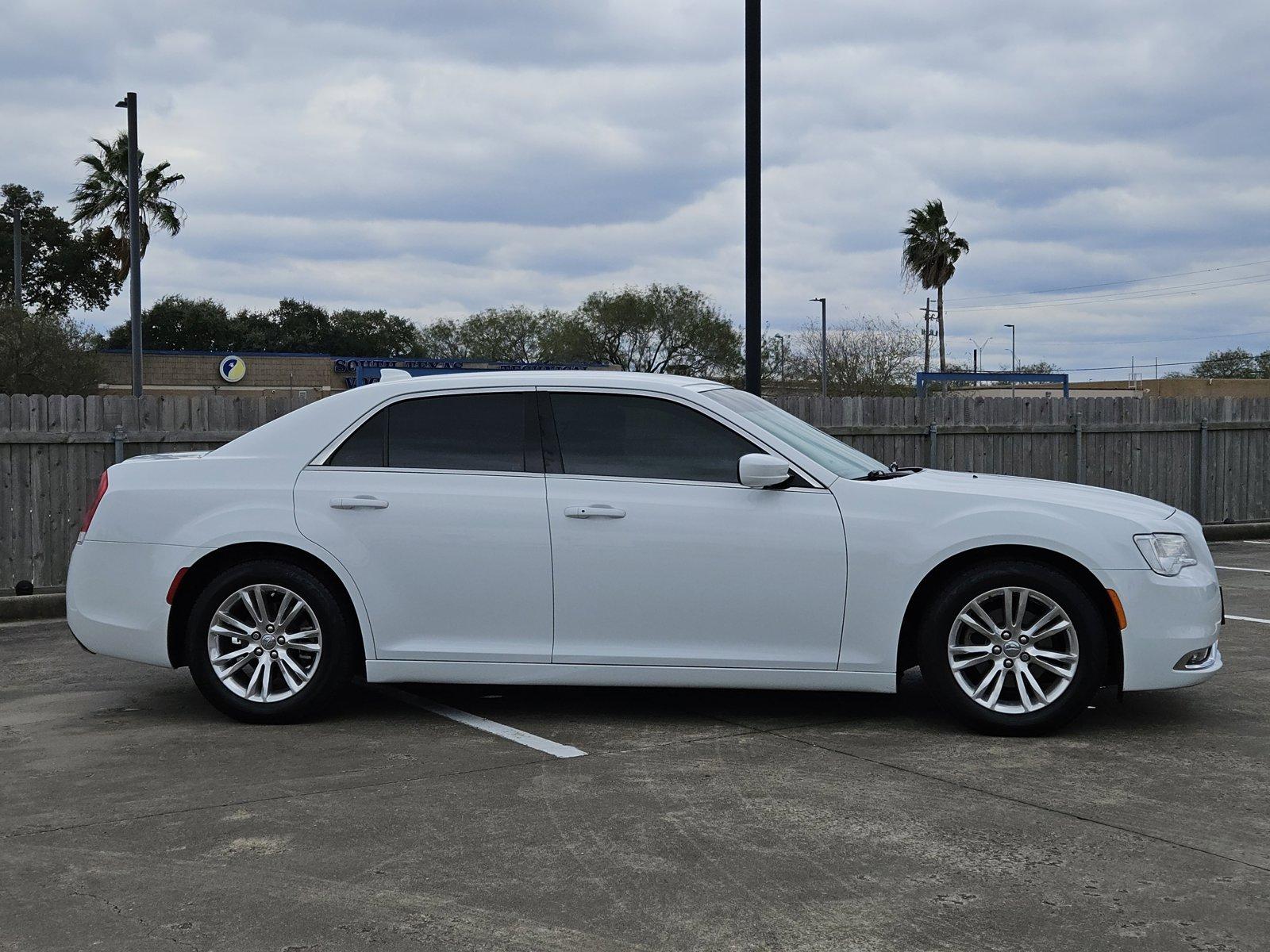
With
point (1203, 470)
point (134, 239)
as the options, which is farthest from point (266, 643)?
point (134, 239)

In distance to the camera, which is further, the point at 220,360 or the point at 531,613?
the point at 220,360

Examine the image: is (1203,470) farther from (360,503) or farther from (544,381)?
(360,503)

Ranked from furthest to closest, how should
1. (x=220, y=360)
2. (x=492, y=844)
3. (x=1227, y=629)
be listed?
(x=220, y=360) < (x=1227, y=629) < (x=492, y=844)

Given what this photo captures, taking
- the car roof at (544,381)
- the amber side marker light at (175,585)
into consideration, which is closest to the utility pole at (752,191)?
the car roof at (544,381)

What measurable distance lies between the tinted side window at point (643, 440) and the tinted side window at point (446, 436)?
22cm

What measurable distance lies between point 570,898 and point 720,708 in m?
2.74

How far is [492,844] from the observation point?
4.51 m

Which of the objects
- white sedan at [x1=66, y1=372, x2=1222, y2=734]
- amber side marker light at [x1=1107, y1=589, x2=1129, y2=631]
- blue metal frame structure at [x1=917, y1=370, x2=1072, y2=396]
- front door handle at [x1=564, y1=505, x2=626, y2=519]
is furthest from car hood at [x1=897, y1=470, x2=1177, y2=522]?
blue metal frame structure at [x1=917, y1=370, x2=1072, y2=396]

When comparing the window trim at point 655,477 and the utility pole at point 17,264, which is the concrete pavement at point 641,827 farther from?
the utility pole at point 17,264

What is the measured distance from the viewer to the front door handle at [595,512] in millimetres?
6098

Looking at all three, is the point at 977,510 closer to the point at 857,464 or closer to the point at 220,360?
the point at 857,464

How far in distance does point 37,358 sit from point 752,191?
37.7 metres

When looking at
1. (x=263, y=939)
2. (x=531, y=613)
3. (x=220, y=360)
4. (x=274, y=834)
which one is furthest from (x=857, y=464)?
(x=220, y=360)

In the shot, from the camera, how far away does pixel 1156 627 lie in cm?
582
